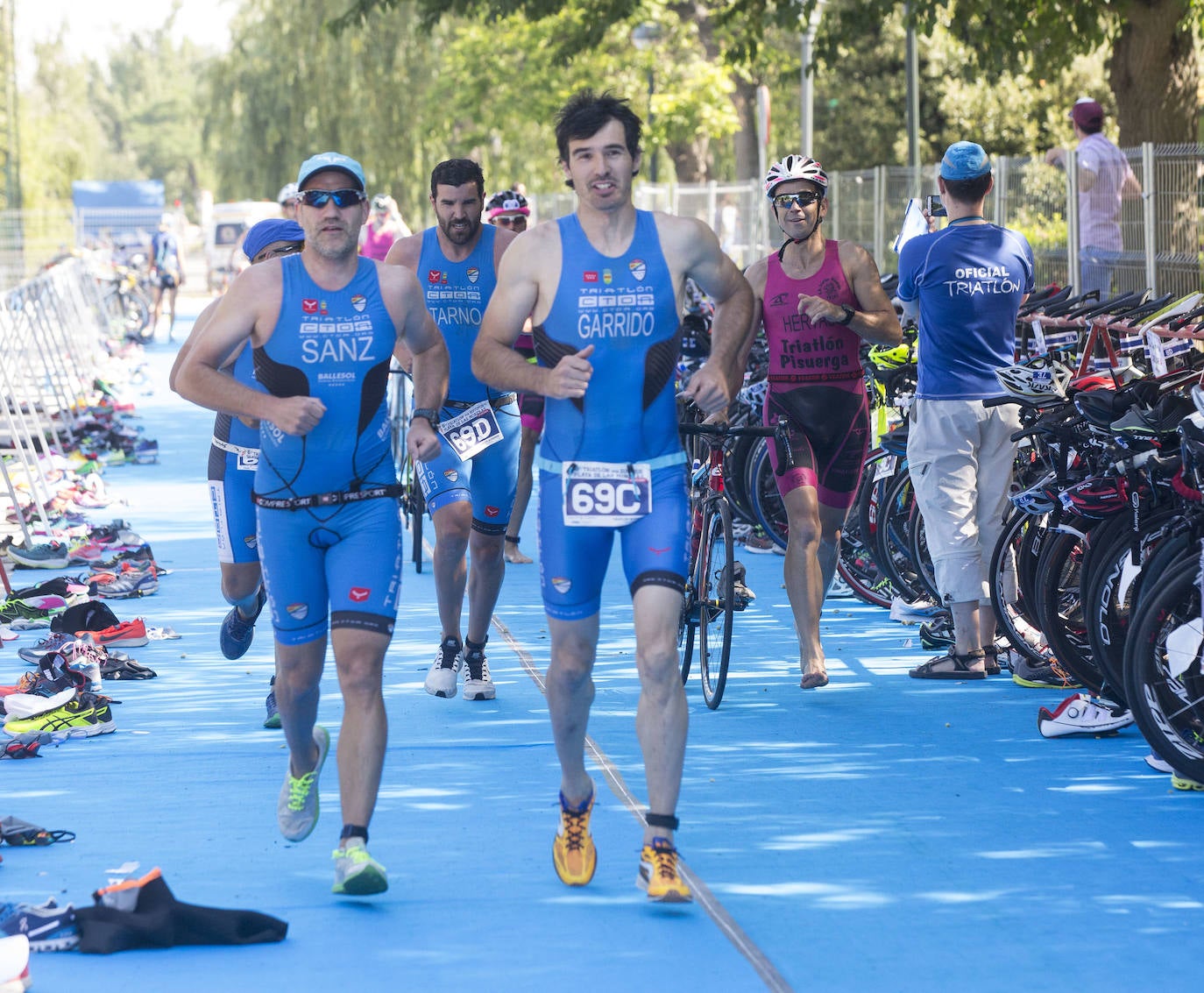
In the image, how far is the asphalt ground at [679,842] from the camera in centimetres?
481

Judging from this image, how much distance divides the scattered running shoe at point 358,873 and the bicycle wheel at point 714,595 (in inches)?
104

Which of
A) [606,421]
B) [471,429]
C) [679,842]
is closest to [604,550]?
[606,421]

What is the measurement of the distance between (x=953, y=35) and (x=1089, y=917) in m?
15.2

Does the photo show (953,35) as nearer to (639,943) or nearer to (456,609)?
(456,609)

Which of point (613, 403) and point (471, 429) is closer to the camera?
point (613, 403)

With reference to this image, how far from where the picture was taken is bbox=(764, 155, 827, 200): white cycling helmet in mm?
7918

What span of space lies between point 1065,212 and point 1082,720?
30.1 ft

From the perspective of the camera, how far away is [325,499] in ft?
17.7

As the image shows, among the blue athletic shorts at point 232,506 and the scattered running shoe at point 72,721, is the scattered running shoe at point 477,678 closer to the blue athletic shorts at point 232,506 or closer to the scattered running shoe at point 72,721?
the blue athletic shorts at point 232,506

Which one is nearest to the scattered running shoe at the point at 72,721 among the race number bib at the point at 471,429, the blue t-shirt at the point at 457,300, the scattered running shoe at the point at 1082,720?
the race number bib at the point at 471,429

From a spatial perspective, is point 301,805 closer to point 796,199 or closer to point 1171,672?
point 1171,672

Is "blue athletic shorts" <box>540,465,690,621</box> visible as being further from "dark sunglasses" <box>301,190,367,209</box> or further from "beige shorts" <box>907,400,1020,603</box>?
"beige shorts" <box>907,400,1020,603</box>

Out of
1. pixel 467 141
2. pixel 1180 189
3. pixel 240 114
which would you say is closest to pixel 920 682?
pixel 1180 189

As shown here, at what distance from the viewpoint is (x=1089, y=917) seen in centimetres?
513
